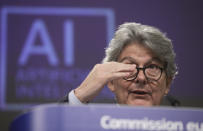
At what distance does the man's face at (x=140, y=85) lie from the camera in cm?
157

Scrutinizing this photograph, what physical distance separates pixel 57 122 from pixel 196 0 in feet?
8.16

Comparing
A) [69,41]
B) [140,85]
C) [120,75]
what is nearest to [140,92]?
[140,85]

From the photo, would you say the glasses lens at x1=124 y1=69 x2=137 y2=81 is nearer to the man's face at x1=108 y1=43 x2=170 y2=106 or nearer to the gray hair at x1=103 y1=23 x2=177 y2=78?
the man's face at x1=108 y1=43 x2=170 y2=106

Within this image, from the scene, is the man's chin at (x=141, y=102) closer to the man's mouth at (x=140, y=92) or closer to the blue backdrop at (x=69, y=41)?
the man's mouth at (x=140, y=92)

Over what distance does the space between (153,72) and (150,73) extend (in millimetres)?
17

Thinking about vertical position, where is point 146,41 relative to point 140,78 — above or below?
above

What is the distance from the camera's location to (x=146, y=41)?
5.35 feet

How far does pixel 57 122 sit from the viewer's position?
3.09 feet

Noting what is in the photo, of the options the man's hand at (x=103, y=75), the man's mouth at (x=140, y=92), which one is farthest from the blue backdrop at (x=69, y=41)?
the man's hand at (x=103, y=75)

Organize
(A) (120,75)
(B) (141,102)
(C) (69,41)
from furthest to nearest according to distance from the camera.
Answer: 1. (C) (69,41)
2. (B) (141,102)
3. (A) (120,75)

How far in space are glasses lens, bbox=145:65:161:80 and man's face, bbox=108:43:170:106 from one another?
14mm

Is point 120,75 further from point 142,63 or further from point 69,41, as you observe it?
point 69,41

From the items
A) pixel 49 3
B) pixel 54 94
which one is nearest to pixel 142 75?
pixel 54 94

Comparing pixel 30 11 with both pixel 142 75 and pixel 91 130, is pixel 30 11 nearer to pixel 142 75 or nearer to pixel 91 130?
pixel 142 75
